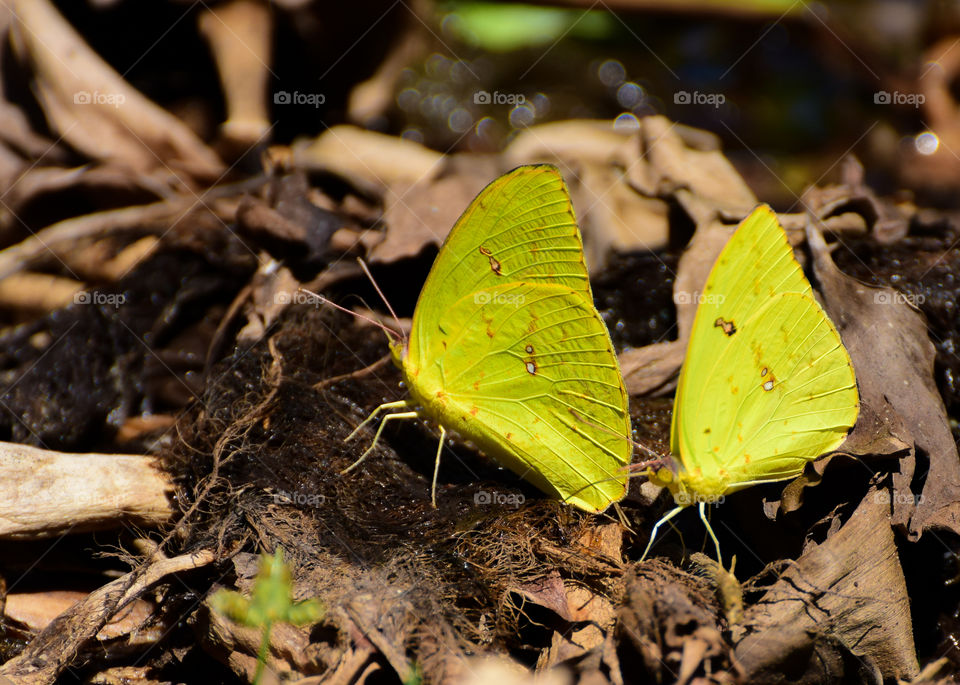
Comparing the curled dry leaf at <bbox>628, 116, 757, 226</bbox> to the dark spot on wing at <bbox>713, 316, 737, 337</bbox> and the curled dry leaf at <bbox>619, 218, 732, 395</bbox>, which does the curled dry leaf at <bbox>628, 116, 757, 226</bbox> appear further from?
the dark spot on wing at <bbox>713, 316, 737, 337</bbox>

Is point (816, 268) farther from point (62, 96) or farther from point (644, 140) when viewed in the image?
point (62, 96)

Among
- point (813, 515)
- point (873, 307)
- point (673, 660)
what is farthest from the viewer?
point (873, 307)

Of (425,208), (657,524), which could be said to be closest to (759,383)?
(657,524)

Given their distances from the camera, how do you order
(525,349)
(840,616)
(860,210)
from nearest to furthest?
(840,616)
(525,349)
(860,210)

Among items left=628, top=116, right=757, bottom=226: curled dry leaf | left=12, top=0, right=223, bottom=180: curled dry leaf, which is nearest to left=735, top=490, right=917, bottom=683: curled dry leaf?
left=628, top=116, right=757, bottom=226: curled dry leaf

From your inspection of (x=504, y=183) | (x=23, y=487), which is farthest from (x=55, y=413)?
(x=504, y=183)

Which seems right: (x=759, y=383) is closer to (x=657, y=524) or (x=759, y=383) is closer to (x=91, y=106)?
(x=657, y=524)
